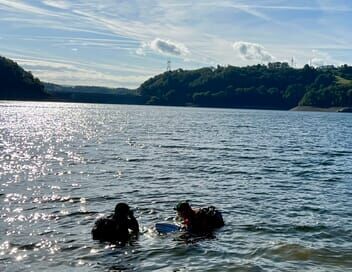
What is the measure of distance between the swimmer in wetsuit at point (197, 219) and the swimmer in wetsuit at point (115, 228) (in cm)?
252

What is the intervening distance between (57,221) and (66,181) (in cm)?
1122

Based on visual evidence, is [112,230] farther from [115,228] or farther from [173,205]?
[173,205]

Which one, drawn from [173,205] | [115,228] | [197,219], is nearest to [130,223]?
[115,228]

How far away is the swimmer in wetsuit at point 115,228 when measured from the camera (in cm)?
1952

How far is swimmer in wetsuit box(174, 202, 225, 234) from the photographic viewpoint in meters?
21.0

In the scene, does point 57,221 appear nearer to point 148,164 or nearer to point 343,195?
point 343,195

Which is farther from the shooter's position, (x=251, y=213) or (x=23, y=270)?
(x=251, y=213)

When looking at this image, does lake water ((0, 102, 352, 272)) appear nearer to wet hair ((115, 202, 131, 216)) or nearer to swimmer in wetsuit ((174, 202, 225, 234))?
swimmer in wetsuit ((174, 202, 225, 234))

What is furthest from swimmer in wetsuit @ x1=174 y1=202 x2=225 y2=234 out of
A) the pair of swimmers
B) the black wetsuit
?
the black wetsuit

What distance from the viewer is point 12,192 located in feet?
94.9

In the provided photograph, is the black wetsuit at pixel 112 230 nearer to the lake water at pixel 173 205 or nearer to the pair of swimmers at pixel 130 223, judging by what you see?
the pair of swimmers at pixel 130 223

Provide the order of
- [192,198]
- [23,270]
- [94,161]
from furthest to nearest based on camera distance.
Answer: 1. [94,161]
2. [192,198]
3. [23,270]

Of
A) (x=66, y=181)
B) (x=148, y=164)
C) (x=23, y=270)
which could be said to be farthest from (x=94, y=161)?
(x=23, y=270)

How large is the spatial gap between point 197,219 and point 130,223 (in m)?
2.97
